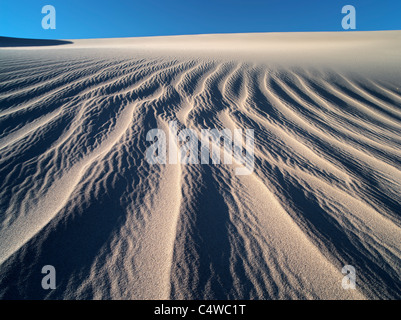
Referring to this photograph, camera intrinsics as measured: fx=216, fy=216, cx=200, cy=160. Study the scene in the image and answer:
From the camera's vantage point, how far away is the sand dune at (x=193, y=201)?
135 centimetres

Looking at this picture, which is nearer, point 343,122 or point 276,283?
point 276,283

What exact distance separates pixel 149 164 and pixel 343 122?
9.72 ft

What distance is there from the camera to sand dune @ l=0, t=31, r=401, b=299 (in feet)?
4.43

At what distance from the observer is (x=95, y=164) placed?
226 cm

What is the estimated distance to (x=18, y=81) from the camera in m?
4.07

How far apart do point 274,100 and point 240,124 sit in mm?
1218

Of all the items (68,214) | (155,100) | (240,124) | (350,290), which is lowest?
(350,290)

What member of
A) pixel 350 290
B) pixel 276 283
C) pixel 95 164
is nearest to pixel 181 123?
pixel 95 164

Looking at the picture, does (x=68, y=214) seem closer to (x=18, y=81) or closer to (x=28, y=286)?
(x=28, y=286)

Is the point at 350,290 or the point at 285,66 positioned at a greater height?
the point at 285,66

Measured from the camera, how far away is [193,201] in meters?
1.88
